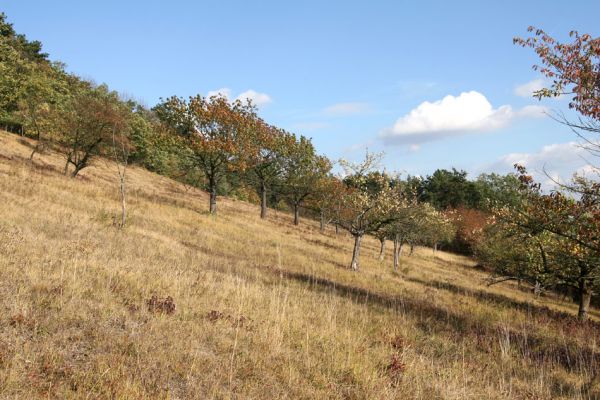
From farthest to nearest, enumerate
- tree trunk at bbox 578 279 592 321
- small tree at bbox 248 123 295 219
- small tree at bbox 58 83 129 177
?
small tree at bbox 248 123 295 219, small tree at bbox 58 83 129 177, tree trunk at bbox 578 279 592 321

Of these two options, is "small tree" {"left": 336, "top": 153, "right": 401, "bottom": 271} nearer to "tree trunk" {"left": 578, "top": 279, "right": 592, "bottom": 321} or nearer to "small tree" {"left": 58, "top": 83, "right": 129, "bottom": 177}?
"tree trunk" {"left": 578, "top": 279, "right": 592, "bottom": 321}

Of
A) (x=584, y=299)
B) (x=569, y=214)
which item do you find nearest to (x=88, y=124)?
(x=569, y=214)

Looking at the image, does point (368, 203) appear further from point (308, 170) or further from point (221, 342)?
point (308, 170)

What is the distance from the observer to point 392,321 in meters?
9.36

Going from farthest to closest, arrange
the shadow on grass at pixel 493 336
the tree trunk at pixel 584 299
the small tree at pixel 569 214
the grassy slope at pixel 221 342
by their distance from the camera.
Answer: the tree trunk at pixel 584 299 → the shadow on grass at pixel 493 336 → the small tree at pixel 569 214 → the grassy slope at pixel 221 342

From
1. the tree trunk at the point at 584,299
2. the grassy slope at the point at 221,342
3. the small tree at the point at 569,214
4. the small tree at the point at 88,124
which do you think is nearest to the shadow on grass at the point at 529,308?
the tree trunk at the point at 584,299

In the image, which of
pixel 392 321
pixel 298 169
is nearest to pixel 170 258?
pixel 392 321

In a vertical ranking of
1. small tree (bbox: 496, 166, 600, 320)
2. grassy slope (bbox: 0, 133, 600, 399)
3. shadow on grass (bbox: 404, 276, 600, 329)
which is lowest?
shadow on grass (bbox: 404, 276, 600, 329)

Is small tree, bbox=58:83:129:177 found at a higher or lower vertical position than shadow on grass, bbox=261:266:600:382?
higher

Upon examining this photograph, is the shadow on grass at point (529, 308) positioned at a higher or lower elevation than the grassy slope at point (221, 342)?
lower

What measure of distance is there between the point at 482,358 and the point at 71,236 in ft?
37.3

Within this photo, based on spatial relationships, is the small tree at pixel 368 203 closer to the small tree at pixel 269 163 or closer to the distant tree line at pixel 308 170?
the distant tree line at pixel 308 170

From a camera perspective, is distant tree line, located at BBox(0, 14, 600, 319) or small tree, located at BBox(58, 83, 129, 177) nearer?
distant tree line, located at BBox(0, 14, 600, 319)

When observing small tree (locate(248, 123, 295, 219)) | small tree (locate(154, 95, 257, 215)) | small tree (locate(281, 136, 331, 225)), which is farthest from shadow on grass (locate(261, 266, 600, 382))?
small tree (locate(281, 136, 331, 225))
